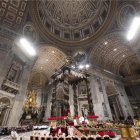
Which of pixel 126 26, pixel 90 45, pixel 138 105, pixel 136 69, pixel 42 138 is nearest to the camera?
pixel 42 138

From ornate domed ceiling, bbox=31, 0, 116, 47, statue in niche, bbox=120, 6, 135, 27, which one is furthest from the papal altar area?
statue in niche, bbox=120, 6, 135, 27

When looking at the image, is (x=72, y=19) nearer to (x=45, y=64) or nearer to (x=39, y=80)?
(x=45, y=64)

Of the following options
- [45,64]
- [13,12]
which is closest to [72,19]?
[45,64]

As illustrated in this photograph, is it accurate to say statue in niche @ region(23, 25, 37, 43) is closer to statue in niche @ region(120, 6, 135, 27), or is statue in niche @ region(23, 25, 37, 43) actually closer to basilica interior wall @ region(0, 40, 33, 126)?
basilica interior wall @ region(0, 40, 33, 126)

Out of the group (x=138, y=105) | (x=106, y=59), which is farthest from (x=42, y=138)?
(x=138, y=105)

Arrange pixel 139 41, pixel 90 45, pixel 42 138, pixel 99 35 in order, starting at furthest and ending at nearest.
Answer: pixel 90 45, pixel 99 35, pixel 139 41, pixel 42 138

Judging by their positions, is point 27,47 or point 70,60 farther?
point 27,47

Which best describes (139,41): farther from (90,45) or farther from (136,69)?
(136,69)
